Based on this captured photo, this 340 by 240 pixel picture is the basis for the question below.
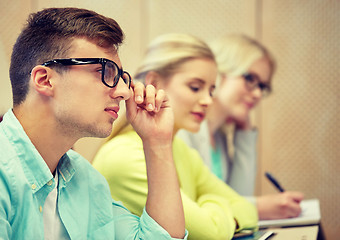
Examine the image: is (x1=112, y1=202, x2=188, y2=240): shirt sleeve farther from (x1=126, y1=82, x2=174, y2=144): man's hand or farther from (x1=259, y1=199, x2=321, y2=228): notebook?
(x1=259, y1=199, x2=321, y2=228): notebook

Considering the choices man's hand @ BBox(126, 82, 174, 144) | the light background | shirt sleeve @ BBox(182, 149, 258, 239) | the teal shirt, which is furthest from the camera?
the light background

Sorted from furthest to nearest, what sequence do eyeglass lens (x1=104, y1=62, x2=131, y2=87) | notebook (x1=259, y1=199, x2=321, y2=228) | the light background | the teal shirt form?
the light background < notebook (x1=259, y1=199, x2=321, y2=228) < eyeglass lens (x1=104, y1=62, x2=131, y2=87) < the teal shirt

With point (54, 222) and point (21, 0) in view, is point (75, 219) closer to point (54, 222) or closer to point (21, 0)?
point (54, 222)

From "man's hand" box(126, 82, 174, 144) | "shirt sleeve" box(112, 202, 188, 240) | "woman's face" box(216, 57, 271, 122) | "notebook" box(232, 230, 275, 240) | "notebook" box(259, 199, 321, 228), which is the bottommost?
"notebook" box(259, 199, 321, 228)

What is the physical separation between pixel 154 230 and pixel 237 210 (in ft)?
1.63

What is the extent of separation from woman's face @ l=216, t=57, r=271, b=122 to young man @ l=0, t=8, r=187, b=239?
4.71ft

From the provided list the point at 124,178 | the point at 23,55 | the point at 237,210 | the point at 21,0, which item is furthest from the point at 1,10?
the point at 237,210

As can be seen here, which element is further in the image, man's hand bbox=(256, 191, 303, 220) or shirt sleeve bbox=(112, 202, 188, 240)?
man's hand bbox=(256, 191, 303, 220)

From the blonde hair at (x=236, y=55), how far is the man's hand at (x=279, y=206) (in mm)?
Result: 917

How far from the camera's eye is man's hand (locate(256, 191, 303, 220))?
1448mm

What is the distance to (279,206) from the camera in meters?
1.47

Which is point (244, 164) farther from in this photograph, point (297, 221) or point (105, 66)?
point (105, 66)

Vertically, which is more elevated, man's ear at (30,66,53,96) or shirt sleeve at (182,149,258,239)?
man's ear at (30,66,53,96)

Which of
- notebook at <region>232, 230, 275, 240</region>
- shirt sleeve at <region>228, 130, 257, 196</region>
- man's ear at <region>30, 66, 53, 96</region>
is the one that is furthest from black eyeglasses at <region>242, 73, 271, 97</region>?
man's ear at <region>30, 66, 53, 96</region>
